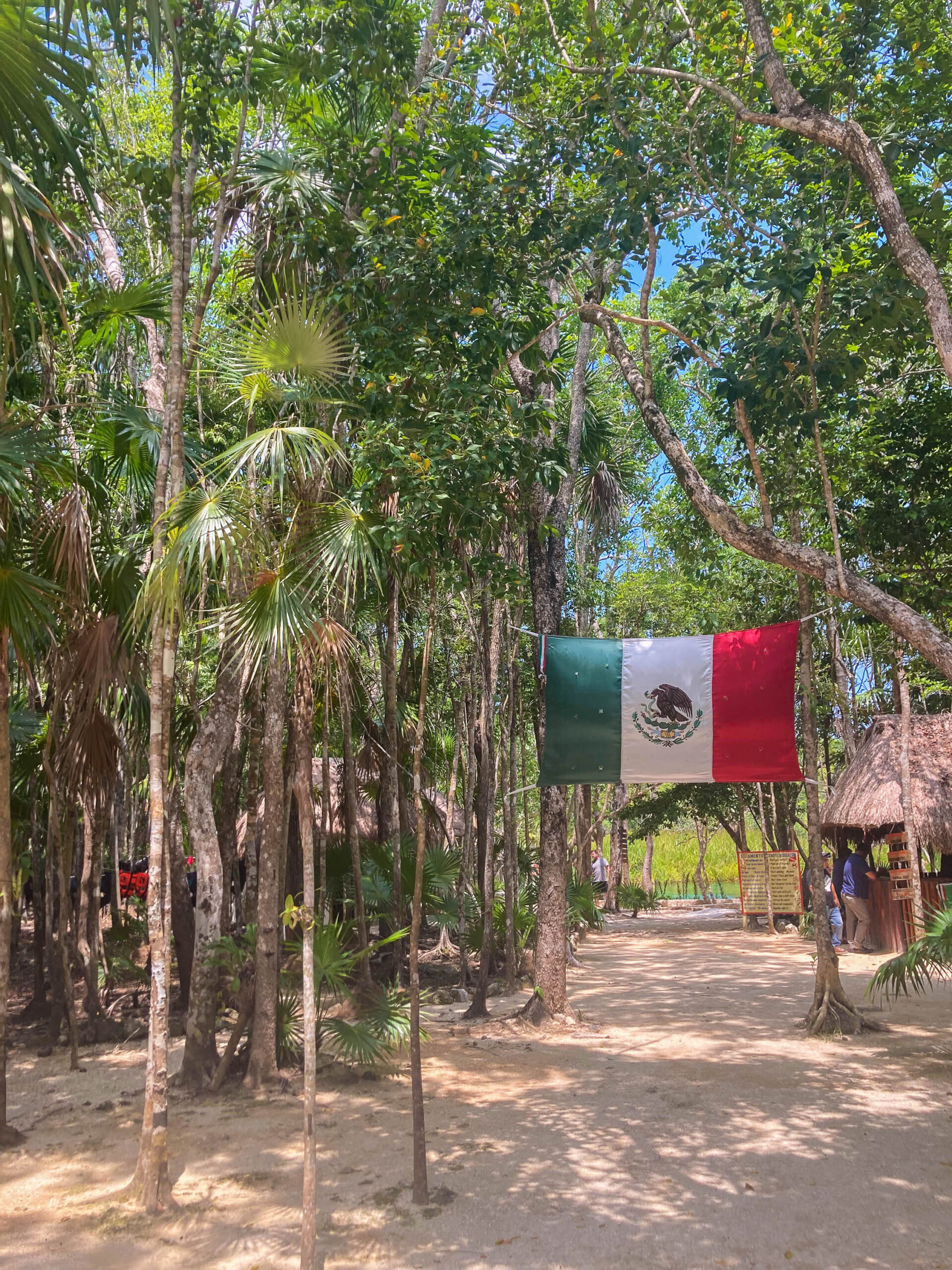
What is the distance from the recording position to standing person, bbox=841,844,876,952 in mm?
13617

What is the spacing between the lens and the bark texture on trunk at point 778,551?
591 cm

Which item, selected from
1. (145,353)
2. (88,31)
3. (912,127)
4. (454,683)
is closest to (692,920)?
(454,683)

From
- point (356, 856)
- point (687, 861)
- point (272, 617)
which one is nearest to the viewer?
point (272, 617)

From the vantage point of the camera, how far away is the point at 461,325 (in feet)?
23.0

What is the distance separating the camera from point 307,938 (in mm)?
4320

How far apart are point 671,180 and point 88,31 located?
4.49 meters

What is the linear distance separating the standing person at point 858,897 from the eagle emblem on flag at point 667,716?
21.3ft

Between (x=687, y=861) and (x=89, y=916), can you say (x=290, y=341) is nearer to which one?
(x=89, y=916)

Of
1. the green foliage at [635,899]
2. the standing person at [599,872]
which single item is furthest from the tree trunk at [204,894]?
the green foliage at [635,899]

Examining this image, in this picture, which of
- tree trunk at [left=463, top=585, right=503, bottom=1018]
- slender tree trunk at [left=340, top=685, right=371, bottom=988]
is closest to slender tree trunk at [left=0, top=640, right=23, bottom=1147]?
slender tree trunk at [left=340, top=685, right=371, bottom=988]

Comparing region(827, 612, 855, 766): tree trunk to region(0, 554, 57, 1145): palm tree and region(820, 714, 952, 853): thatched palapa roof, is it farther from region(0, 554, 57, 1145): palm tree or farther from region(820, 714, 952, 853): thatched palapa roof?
region(0, 554, 57, 1145): palm tree

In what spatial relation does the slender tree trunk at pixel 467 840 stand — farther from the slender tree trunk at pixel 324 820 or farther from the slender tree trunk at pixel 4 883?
the slender tree trunk at pixel 4 883

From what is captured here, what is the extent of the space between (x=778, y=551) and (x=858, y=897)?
29.0 feet

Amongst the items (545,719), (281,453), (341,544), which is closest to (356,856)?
(545,719)
